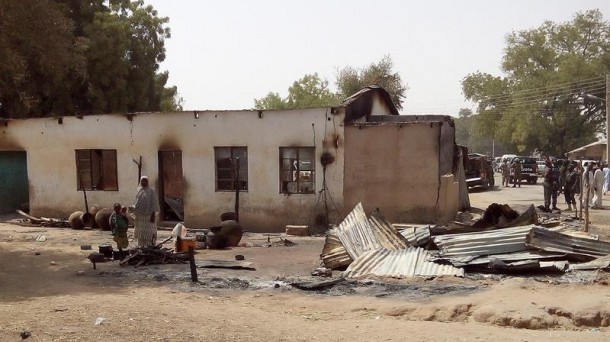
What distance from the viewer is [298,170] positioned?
54.3 feet

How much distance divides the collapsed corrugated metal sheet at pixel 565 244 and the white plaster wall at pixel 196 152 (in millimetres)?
6693

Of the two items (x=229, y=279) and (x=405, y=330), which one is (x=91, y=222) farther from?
(x=405, y=330)

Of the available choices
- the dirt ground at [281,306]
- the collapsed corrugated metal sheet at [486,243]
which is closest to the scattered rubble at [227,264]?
A: the dirt ground at [281,306]

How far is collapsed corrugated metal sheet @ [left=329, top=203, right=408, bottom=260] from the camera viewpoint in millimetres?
11100

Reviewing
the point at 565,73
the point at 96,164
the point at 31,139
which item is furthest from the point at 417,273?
the point at 565,73

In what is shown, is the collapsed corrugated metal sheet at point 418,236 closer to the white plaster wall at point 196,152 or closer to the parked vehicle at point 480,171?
the white plaster wall at point 196,152

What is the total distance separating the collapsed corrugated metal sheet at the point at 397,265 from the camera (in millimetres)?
9688

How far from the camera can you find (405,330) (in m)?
6.61

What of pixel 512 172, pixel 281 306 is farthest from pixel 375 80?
pixel 281 306

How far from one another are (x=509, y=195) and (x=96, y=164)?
1862cm

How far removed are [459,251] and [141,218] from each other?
6414 mm

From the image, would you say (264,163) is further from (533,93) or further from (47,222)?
(533,93)

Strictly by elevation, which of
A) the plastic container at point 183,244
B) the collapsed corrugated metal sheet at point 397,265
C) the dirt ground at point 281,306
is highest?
the plastic container at point 183,244

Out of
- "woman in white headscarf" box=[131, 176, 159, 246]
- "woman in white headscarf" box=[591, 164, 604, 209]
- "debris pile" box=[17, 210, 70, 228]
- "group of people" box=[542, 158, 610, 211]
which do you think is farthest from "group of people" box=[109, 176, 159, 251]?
"woman in white headscarf" box=[591, 164, 604, 209]
